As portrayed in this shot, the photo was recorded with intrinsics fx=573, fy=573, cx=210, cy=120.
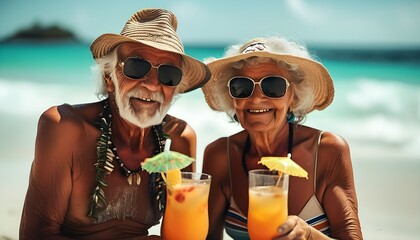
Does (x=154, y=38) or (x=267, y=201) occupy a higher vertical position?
(x=154, y=38)

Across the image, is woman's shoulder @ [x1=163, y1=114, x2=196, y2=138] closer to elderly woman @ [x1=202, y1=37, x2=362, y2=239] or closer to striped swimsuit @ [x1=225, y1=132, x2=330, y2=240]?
elderly woman @ [x1=202, y1=37, x2=362, y2=239]

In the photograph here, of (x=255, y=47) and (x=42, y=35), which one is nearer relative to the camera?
(x=255, y=47)

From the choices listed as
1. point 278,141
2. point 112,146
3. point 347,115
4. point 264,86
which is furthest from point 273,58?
point 347,115

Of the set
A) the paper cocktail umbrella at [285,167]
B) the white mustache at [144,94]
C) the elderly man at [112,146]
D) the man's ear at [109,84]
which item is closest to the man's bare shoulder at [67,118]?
the elderly man at [112,146]

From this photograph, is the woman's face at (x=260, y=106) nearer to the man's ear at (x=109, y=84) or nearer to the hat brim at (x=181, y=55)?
the hat brim at (x=181, y=55)

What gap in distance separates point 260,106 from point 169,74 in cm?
52

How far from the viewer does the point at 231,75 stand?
3404 millimetres

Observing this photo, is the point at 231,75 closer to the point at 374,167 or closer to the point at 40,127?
the point at 40,127

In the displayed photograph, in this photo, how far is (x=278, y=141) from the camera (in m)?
3.38

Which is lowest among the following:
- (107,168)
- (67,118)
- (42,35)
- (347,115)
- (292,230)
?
(292,230)

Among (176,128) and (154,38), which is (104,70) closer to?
(154,38)

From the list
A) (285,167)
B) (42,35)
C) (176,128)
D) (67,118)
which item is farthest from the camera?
(42,35)

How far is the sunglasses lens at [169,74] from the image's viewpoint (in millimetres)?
3062

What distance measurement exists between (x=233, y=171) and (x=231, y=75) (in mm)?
570
